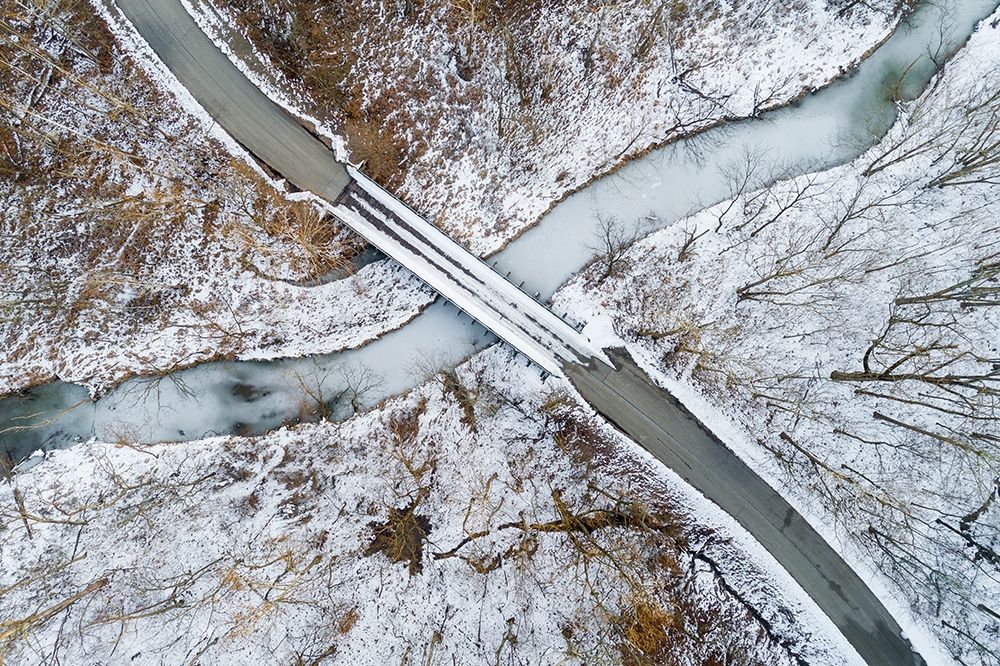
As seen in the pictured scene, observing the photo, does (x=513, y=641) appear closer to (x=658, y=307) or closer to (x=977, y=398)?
(x=658, y=307)

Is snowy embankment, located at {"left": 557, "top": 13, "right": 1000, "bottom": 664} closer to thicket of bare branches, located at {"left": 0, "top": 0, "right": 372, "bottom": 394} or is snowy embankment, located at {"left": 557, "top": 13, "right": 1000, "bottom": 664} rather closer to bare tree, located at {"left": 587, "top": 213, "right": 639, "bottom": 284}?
bare tree, located at {"left": 587, "top": 213, "right": 639, "bottom": 284}

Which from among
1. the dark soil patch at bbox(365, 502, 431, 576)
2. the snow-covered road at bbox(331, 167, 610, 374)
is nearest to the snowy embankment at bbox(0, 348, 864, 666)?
the dark soil patch at bbox(365, 502, 431, 576)

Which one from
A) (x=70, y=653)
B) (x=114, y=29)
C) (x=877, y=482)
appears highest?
(x=877, y=482)

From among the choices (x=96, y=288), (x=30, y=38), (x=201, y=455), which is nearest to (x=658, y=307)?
(x=201, y=455)

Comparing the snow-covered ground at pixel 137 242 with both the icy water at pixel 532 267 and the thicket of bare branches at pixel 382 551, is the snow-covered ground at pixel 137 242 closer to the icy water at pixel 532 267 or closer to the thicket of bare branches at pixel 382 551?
the icy water at pixel 532 267

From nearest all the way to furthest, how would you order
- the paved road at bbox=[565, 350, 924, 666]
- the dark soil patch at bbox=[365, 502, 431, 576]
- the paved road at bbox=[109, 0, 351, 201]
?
1. the paved road at bbox=[565, 350, 924, 666]
2. the dark soil patch at bbox=[365, 502, 431, 576]
3. the paved road at bbox=[109, 0, 351, 201]

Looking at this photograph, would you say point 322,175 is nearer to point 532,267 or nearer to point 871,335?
point 532,267

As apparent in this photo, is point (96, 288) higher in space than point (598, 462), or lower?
lower

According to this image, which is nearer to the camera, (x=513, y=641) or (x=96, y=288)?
(x=513, y=641)
